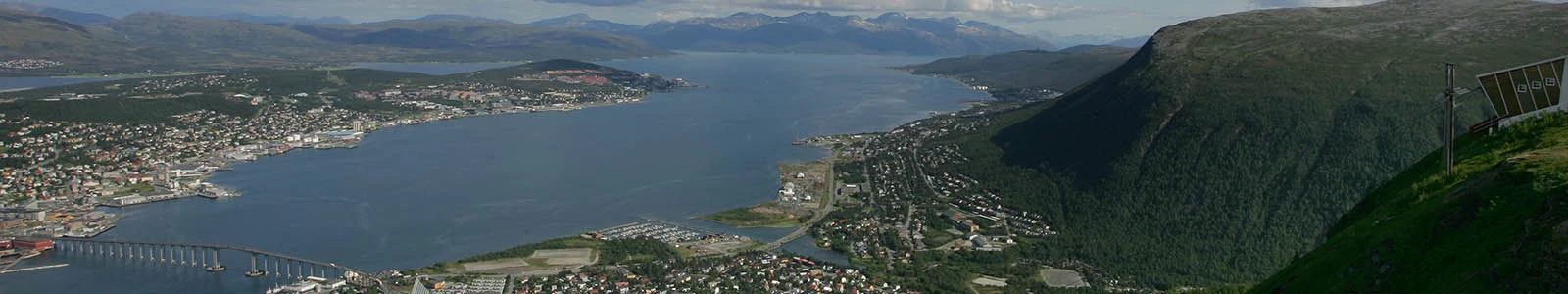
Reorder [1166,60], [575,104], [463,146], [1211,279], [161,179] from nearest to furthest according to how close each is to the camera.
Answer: [1211,279], [161,179], [1166,60], [463,146], [575,104]

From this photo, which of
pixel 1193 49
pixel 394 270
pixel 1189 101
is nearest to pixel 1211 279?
pixel 1189 101

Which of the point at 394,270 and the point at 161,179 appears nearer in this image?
the point at 394,270

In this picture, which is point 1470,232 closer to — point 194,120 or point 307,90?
point 194,120

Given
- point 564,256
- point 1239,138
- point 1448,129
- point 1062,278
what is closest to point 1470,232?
point 1448,129

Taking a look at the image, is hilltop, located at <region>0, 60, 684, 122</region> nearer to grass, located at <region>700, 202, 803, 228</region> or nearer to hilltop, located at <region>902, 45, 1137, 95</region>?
hilltop, located at <region>902, 45, 1137, 95</region>

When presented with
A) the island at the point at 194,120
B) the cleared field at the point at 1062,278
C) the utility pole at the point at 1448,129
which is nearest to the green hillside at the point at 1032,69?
the island at the point at 194,120

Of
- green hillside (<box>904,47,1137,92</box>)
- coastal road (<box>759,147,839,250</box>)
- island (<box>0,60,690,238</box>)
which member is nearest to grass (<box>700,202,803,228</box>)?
coastal road (<box>759,147,839,250</box>)

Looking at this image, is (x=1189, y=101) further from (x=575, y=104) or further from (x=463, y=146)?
(x=575, y=104)
